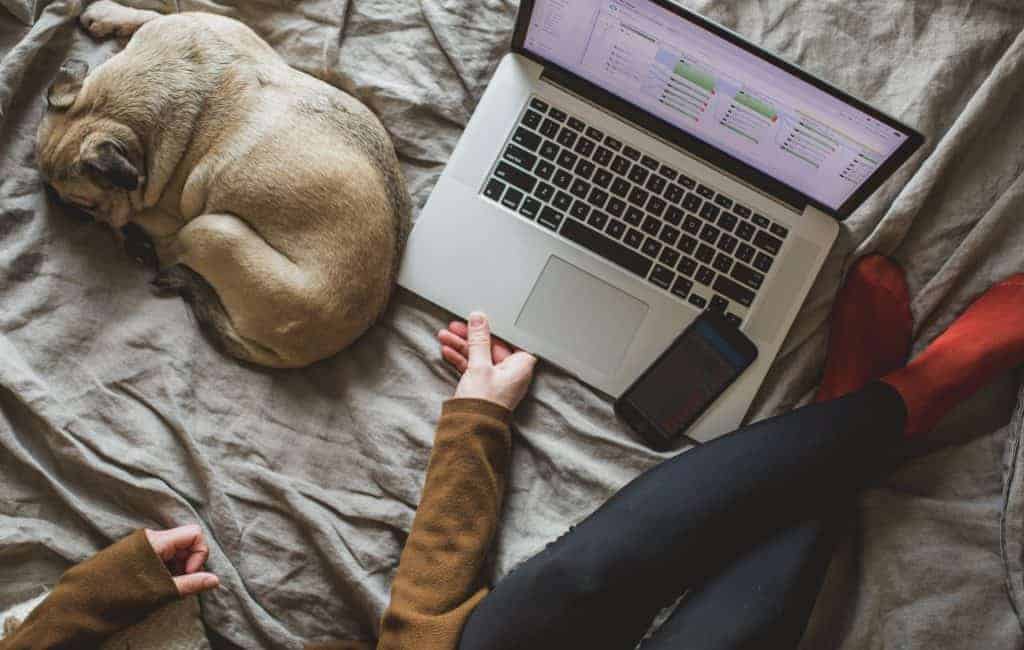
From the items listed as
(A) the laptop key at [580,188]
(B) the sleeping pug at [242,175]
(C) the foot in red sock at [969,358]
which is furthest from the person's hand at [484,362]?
(C) the foot in red sock at [969,358]

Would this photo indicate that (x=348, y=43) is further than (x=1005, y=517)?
Yes

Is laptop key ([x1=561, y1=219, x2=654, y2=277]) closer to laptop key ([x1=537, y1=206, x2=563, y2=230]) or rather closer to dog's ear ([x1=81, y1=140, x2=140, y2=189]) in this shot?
laptop key ([x1=537, y1=206, x2=563, y2=230])

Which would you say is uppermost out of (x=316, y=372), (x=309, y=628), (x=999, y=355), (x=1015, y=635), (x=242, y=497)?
(x=999, y=355)

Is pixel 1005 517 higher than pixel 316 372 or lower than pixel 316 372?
higher

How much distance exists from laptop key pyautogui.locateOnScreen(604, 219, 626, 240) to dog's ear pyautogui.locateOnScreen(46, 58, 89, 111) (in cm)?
81

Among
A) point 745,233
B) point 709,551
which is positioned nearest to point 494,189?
point 745,233

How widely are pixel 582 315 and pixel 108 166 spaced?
2.32ft

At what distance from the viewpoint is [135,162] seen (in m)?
1.15

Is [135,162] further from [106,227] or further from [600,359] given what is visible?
[600,359]

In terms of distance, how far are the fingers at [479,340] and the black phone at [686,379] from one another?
217mm

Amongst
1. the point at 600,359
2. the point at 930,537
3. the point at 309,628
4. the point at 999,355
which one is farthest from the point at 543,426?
the point at 999,355

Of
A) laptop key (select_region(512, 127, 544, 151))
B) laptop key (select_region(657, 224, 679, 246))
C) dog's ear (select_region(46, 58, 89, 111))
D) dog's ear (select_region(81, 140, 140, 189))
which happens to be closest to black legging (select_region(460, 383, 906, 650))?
laptop key (select_region(657, 224, 679, 246))

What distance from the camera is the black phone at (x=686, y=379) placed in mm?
1148

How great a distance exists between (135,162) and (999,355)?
1.34m
